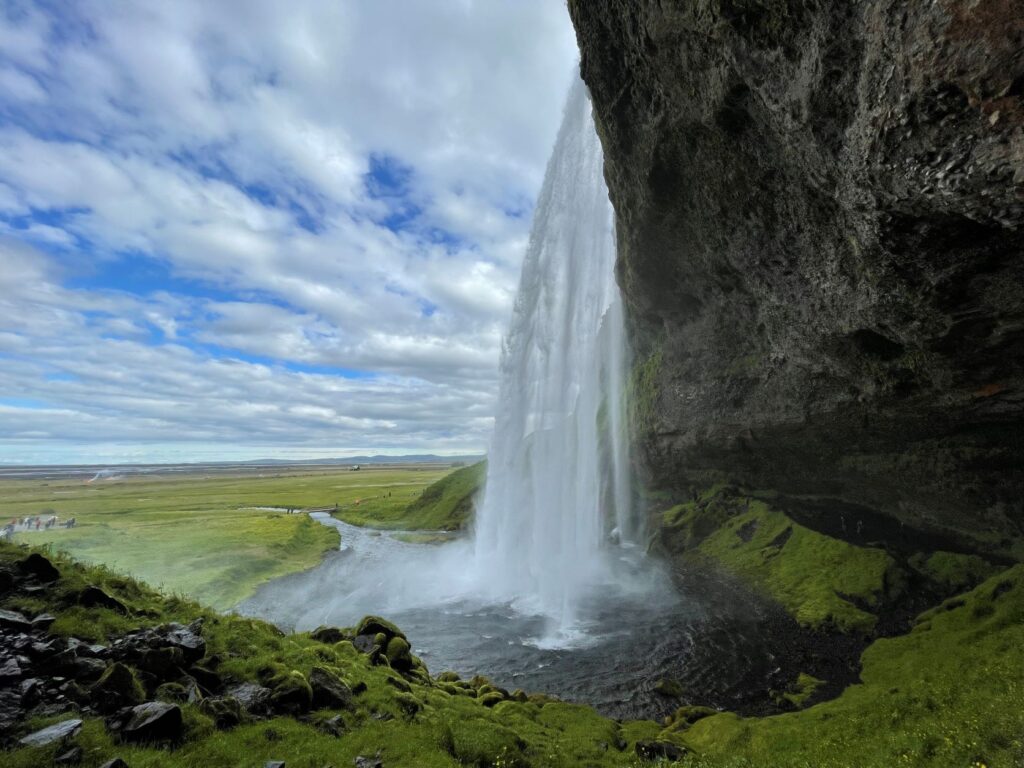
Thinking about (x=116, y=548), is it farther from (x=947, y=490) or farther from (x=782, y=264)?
(x=947, y=490)

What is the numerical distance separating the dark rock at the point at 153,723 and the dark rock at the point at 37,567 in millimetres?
7448

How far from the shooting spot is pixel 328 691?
15.3m

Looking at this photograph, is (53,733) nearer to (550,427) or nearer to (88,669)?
(88,669)

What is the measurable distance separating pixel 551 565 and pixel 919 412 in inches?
1161

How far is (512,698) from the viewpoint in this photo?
67.5 ft

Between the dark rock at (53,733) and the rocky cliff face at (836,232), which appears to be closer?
the dark rock at (53,733)

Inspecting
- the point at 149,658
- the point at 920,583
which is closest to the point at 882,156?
the point at 149,658

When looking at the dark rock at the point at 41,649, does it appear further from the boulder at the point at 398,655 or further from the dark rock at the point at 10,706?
the boulder at the point at 398,655

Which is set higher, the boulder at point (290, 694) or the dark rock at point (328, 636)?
the boulder at point (290, 694)

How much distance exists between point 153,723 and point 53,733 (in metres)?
1.71

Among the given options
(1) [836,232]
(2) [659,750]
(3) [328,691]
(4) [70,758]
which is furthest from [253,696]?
(1) [836,232]

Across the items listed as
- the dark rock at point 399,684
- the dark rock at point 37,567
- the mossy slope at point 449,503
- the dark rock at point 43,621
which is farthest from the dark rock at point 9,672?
the mossy slope at point 449,503

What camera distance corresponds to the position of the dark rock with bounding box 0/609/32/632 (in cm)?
1305

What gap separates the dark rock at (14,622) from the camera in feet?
42.8
